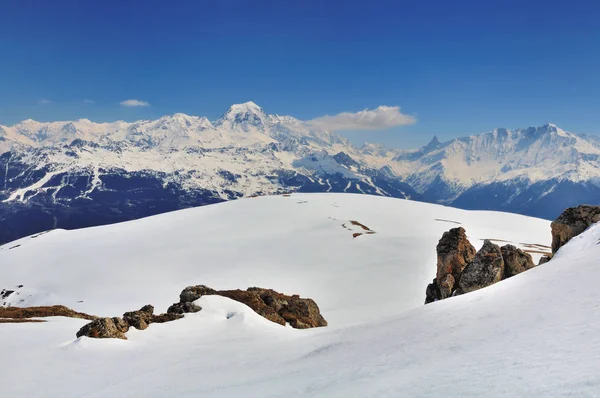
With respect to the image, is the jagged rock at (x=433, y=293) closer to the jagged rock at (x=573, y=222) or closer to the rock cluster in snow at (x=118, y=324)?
the jagged rock at (x=573, y=222)

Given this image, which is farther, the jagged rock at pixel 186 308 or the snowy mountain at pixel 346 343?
the jagged rock at pixel 186 308

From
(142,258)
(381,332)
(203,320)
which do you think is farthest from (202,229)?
(381,332)

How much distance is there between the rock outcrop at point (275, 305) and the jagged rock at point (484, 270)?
1269 cm

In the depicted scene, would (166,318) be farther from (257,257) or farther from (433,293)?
(257,257)

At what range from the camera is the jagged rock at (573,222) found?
2827cm

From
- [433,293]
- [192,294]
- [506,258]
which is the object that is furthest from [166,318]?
[506,258]

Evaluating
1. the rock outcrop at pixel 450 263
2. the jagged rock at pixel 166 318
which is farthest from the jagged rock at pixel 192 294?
the rock outcrop at pixel 450 263

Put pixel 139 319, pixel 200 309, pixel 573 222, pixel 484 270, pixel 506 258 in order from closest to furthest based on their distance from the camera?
1. pixel 139 319
2. pixel 200 309
3. pixel 573 222
4. pixel 484 270
5. pixel 506 258

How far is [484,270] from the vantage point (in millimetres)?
29969

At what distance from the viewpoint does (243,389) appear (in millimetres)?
14492

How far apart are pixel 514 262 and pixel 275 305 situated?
19210 mm

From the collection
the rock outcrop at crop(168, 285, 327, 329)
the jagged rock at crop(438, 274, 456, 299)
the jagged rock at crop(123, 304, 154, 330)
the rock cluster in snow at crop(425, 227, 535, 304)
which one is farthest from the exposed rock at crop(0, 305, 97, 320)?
the rock cluster in snow at crop(425, 227, 535, 304)

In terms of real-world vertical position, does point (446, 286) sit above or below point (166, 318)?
above

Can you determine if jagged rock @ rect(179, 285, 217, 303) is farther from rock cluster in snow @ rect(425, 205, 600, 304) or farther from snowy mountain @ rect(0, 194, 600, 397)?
rock cluster in snow @ rect(425, 205, 600, 304)
